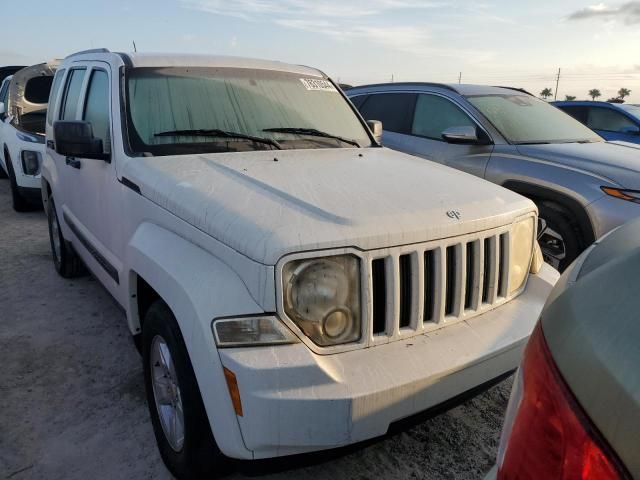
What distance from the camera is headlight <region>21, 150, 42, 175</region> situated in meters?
6.98

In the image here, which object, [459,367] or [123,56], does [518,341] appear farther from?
[123,56]

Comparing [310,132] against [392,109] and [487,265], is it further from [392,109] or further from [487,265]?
Result: [392,109]

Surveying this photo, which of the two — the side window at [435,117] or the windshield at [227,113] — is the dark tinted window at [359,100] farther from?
the windshield at [227,113]

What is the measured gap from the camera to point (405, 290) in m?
2.02

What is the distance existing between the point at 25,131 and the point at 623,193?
7143 mm

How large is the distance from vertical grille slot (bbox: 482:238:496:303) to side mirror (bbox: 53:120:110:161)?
7.10 ft

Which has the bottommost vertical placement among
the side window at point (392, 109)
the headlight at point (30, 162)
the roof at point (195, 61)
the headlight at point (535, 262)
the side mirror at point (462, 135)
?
the headlight at point (30, 162)

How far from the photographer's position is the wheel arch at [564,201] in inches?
161

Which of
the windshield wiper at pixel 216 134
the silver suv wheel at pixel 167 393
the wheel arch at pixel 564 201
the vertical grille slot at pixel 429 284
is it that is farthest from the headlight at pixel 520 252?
Result: the wheel arch at pixel 564 201

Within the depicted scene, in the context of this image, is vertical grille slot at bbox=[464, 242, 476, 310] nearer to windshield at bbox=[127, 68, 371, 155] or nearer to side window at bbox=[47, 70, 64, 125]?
windshield at bbox=[127, 68, 371, 155]

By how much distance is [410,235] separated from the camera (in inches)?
78.3

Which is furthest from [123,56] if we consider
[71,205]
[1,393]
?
[1,393]

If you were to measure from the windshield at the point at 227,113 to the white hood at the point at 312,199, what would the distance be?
0.18 m

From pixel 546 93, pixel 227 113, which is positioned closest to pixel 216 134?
pixel 227 113
